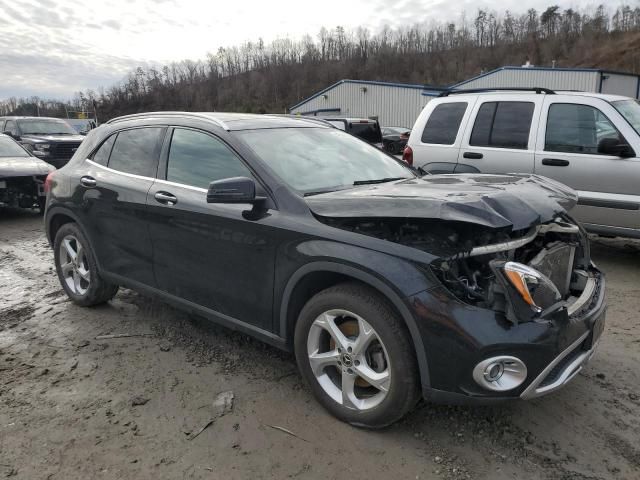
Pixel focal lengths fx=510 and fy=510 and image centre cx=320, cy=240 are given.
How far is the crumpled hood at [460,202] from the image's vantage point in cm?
245

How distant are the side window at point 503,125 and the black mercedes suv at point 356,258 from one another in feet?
8.61

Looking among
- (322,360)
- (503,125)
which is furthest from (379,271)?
(503,125)

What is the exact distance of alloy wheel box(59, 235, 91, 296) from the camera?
4652 millimetres

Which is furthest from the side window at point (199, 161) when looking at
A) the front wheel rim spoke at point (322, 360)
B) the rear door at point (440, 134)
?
the rear door at point (440, 134)

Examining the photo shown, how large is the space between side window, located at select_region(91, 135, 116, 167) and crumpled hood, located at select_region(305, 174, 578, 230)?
229 centimetres

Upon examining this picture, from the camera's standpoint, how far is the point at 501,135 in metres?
6.19

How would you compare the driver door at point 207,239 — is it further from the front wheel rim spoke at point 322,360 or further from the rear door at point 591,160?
the rear door at point 591,160

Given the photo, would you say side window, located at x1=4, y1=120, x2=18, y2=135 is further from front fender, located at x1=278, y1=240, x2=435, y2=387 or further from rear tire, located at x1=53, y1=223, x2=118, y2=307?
front fender, located at x1=278, y1=240, x2=435, y2=387

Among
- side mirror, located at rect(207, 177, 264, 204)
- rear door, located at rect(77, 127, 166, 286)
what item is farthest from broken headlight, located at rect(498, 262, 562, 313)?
rear door, located at rect(77, 127, 166, 286)

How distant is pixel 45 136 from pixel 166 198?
1328cm

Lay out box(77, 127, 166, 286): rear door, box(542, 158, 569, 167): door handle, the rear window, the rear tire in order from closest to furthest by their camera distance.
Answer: box(77, 127, 166, 286): rear door < the rear tire < box(542, 158, 569, 167): door handle < the rear window

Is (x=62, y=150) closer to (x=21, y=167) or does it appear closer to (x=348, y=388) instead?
(x=21, y=167)

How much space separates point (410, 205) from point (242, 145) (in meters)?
1.30

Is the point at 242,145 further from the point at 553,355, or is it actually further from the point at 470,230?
the point at 553,355
